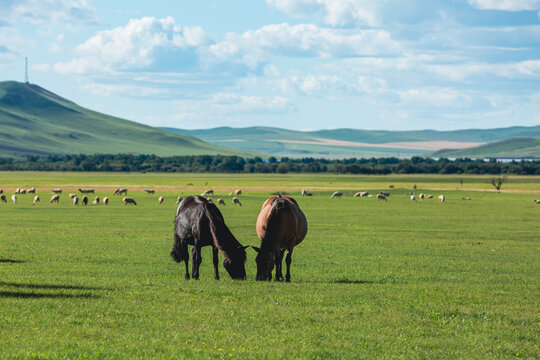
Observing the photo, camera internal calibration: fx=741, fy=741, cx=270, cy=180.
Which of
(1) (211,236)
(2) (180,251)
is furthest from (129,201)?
(1) (211,236)

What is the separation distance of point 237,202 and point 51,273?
54.8 metres

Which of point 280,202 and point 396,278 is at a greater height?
point 280,202

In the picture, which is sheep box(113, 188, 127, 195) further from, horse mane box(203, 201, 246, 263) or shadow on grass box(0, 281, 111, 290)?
shadow on grass box(0, 281, 111, 290)

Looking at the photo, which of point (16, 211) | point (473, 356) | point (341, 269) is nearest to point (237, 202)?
point (16, 211)

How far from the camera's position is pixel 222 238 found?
66.1ft

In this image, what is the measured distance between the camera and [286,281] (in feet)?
67.5

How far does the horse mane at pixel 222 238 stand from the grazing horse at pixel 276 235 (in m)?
0.53

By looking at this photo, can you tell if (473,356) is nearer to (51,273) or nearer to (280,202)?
(280,202)

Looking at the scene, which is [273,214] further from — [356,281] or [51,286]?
[51,286]

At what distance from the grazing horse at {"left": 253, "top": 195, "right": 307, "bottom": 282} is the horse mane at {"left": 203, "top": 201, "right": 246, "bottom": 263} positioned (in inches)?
20.8

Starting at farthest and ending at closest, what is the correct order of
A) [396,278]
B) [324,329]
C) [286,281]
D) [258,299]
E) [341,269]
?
[341,269] < [396,278] < [286,281] < [258,299] < [324,329]

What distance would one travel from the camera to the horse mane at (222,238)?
65.9 feet

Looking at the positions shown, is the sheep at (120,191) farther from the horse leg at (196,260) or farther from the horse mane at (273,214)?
the horse mane at (273,214)

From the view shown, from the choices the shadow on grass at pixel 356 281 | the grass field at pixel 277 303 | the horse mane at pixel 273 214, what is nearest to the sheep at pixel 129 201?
the grass field at pixel 277 303
